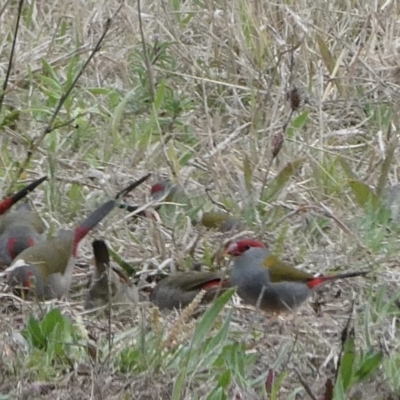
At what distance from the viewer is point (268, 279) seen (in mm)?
4344

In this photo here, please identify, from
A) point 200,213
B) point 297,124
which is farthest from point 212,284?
point 297,124

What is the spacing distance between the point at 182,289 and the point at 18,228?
841 mm

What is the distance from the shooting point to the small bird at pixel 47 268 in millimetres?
4250

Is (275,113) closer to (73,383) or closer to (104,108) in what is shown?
(104,108)

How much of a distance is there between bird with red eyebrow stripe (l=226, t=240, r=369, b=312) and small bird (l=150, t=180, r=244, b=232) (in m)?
0.41

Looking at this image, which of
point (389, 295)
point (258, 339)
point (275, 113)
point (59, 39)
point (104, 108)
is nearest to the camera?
point (258, 339)

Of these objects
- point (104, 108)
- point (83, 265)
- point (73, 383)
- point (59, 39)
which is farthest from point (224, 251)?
point (59, 39)

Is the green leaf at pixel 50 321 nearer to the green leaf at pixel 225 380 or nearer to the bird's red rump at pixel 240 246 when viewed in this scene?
the green leaf at pixel 225 380

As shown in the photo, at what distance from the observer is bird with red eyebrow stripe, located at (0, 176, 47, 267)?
4.63 metres

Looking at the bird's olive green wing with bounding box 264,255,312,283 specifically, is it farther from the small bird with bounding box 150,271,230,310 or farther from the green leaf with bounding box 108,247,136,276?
the green leaf with bounding box 108,247,136,276

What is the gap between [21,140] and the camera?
225 inches

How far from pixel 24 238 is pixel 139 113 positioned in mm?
1718

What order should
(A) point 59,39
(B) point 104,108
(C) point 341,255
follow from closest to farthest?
(C) point 341,255, (B) point 104,108, (A) point 59,39

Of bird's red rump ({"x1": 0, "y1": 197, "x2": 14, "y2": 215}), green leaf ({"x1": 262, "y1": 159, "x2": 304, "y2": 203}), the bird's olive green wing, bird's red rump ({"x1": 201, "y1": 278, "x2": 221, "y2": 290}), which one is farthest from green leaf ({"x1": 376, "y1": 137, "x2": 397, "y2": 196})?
bird's red rump ({"x1": 0, "y1": 197, "x2": 14, "y2": 215})
